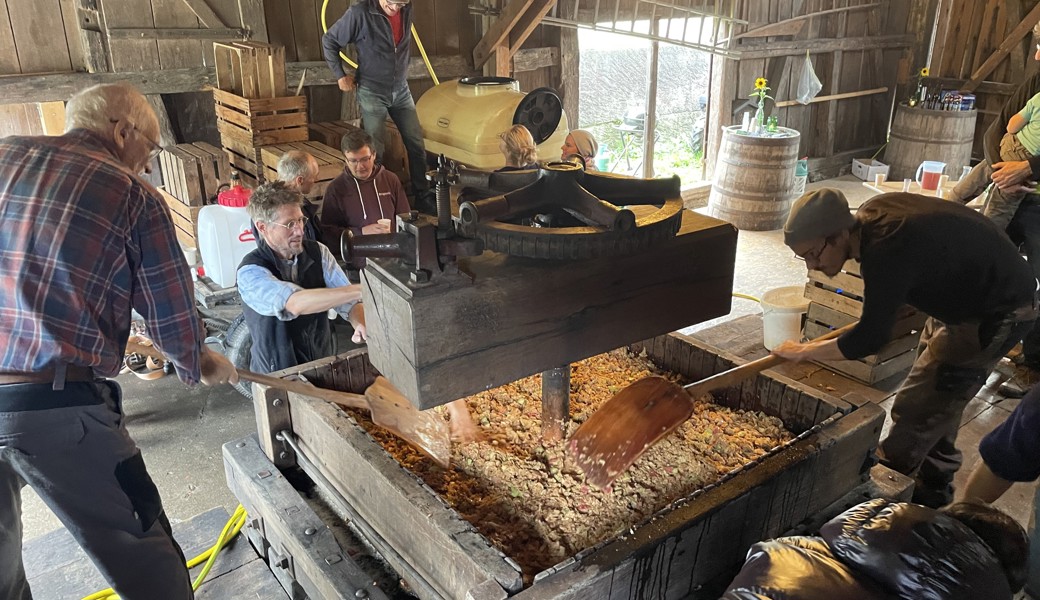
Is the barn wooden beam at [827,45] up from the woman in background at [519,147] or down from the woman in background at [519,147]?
up

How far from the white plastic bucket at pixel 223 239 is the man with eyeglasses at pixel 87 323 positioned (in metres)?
2.36

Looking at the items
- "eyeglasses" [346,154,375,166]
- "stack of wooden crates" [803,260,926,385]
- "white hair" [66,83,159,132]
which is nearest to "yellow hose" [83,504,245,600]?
"white hair" [66,83,159,132]

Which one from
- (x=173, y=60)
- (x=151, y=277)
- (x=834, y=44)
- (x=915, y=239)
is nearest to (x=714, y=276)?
(x=915, y=239)

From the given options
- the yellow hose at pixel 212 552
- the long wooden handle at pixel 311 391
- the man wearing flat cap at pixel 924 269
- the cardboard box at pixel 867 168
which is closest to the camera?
the long wooden handle at pixel 311 391

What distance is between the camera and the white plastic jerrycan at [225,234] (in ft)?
15.8

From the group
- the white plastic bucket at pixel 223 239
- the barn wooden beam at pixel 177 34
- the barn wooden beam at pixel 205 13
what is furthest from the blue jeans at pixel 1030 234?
the barn wooden beam at pixel 205 13

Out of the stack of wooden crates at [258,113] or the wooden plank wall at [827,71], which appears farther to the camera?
the wooden plank wall at [827,71]

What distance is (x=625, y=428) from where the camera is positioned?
220 centimetres

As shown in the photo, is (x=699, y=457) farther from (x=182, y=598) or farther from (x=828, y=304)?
(x=828, y=304)

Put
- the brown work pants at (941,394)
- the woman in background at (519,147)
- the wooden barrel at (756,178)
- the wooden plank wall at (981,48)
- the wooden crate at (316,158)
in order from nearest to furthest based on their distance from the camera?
the brown work pants at (941,394)
the woman in background at (519,147)
the wooden crate at (316,158)
the wooden barrel at (756,178)
the wooden plank wall at (981,48)

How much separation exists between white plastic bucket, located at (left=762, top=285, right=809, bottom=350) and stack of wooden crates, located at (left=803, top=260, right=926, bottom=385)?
88 mm

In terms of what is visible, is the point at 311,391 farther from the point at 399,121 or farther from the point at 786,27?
the point at 786,27

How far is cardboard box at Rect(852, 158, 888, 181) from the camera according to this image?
31.8 feet

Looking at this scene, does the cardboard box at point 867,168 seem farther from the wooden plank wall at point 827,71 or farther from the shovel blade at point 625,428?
the shovel blade at point 625,428
